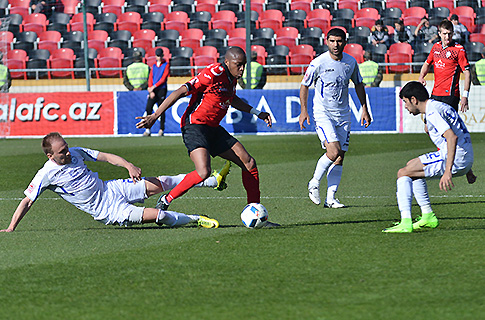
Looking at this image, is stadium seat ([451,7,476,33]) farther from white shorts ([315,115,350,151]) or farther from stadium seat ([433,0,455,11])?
white shorts ([315,115,350,151])

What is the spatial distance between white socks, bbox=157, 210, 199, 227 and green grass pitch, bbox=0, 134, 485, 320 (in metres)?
0.08

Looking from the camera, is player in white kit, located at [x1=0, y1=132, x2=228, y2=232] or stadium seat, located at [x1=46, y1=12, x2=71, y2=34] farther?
stadium seat, located at [x1=46, y1=12, x2=71, y2=34]

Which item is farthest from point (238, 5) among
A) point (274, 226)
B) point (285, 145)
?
point (274, 226)

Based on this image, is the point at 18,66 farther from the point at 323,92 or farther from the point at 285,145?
the point at 323,92

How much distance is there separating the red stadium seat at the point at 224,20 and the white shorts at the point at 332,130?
1715 centimetres

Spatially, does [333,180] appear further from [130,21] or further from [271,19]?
[130,21]

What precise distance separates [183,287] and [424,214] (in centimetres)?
271

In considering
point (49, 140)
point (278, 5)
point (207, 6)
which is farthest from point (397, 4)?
point (49, 140)

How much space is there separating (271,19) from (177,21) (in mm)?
3055

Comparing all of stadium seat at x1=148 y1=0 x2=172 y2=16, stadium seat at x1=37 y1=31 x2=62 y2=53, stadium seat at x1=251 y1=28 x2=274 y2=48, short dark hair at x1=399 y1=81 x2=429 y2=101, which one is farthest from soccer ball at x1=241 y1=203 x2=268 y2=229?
stadium seat at x1=148 y1=0 x2=172 y2=16

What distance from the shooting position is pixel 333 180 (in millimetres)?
8406

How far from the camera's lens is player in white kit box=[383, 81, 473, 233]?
595cm

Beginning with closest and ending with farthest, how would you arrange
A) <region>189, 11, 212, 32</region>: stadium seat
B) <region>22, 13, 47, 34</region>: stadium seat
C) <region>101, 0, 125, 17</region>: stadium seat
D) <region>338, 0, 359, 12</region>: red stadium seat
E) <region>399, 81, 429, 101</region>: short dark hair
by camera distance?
1. <region>399, 81, 429, 101</region>: short dark hair
2. <region>338, 0, 359, 12</region>: red stadium seat
3. <region>189, 11, 212, 32</region>: stadium seat
4. <region>22, 13, 47, 34</region>: stadium seat
5. <region>101, 0, 125, 17</region>: stadium seat

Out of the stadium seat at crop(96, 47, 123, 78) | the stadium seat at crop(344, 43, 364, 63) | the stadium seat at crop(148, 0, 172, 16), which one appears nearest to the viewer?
the stadium seat at crop(344, 43, 364, 63)
